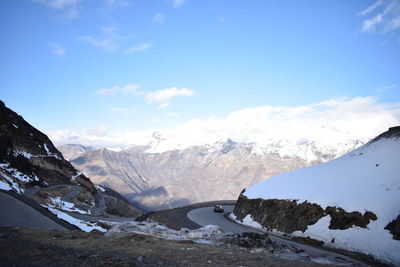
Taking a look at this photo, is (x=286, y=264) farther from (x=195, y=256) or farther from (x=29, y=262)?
(x=29, y=262)

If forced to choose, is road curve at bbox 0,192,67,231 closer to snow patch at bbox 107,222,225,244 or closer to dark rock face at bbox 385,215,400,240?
snow patch at bbox 107,222,225,244

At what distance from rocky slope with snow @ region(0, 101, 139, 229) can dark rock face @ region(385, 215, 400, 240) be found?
6208 centimetres

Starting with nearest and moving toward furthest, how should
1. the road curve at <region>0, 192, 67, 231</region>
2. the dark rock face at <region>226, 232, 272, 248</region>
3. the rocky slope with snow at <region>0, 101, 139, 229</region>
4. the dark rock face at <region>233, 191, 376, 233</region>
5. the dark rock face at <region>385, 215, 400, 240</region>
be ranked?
the dark rock face at <region>226, 232, 272, 248</region>, the road curve at <region>0, 192, 67, 231</region>, the dark rock face at <region>385, 215, 400, 240</region>, the dark rock face at <region>233, 191, 376, 233</region>, the rocky slope with snow at <region>0, 101, 139, 229</region>

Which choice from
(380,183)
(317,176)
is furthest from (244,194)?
(380,183)

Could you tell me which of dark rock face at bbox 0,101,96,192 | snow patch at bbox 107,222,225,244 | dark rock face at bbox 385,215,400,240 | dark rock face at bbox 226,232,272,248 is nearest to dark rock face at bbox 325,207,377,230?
dark rock face at bbox 385,215,400,240

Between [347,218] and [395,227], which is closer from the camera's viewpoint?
[395,227]

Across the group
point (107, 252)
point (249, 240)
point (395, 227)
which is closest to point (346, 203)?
point (395, 227)

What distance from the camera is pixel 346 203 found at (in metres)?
22.5

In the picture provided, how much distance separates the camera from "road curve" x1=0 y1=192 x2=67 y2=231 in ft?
54.4

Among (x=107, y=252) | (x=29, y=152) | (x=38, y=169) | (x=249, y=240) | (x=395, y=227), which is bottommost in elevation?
(x=107, y=252)

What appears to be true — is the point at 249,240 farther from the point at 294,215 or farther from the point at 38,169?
the point at 38,169

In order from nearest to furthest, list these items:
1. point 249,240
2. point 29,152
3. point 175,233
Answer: point 249,240 < point 175,233 < point 29,152

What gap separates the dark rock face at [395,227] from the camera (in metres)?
17.0

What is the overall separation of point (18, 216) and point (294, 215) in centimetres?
2228
